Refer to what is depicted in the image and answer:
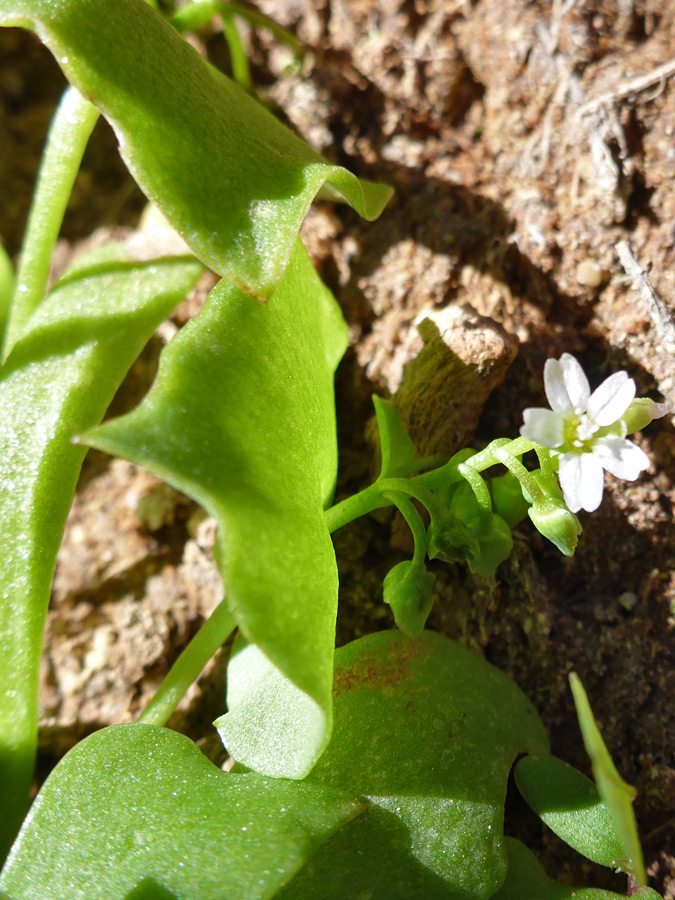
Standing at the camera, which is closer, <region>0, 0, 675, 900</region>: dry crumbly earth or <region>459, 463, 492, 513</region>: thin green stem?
<region>459, 463, 492, 513</region>: thin green stem

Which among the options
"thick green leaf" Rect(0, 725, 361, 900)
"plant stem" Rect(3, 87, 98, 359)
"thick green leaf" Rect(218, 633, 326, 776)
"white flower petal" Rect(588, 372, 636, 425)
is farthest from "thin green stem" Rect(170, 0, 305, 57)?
"thick green leaf" Rect(0, 725, 361, 900)

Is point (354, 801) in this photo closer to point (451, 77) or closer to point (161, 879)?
point (161, 879)

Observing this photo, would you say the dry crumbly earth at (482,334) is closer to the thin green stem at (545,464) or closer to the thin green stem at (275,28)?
the thin green stem at (275,28)

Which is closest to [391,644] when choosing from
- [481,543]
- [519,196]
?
[481,543]

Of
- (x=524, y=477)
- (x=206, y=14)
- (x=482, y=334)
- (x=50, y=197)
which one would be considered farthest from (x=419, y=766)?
(x=206, y=14)

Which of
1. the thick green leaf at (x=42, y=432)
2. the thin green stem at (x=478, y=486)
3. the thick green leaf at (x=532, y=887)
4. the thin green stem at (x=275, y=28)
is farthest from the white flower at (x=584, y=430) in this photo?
the thin green stem at (x=275, y=28)

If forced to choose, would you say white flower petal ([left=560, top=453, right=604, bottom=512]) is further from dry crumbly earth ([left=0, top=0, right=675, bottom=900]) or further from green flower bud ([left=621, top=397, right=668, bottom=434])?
dry crumbly earth ([left=0, top=0, right=675, bottom=900])
